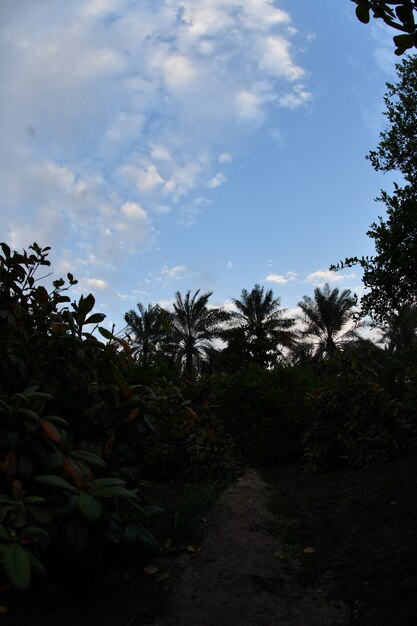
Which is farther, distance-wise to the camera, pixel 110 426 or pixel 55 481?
pixel 110 426

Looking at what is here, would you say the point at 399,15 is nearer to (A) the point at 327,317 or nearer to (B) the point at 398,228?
(B) the point at 398,228

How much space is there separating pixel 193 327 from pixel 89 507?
28403 millimetres

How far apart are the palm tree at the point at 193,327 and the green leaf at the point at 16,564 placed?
28.1m

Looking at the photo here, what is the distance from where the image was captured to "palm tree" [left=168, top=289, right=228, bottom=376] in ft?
100.0

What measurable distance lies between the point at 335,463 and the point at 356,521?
8.47ft

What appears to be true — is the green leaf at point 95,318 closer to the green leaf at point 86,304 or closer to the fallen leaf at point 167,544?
the green leaf at point 86,304

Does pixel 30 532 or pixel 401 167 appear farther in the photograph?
pixel 401 167

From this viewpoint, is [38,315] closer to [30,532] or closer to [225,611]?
[30,532]

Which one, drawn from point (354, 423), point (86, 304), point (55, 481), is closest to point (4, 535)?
point (55, 481)

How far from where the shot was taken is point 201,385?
6.79 meters

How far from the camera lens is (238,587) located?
3.15 meters

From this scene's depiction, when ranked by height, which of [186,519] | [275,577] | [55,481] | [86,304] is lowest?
[275,577]

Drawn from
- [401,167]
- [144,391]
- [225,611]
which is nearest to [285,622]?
[225,611]

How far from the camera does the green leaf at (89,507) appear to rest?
93.0 inches
